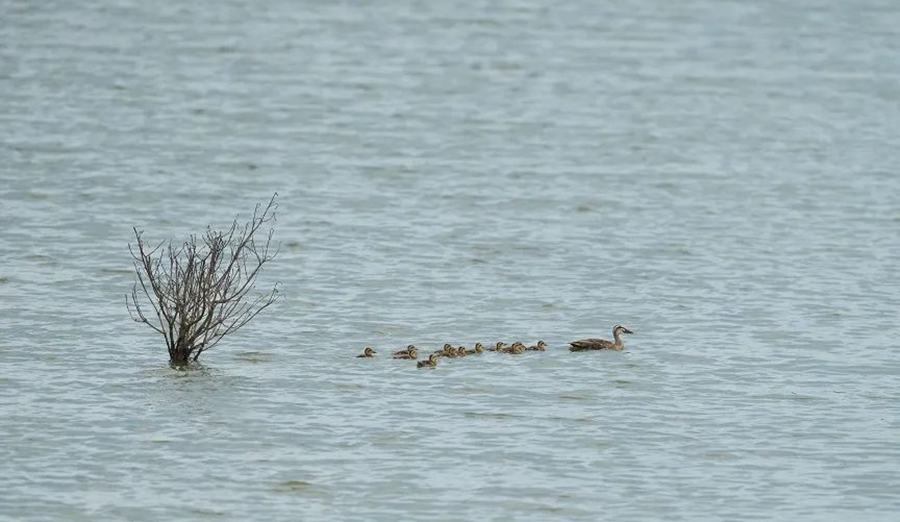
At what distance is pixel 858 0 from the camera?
5212 centimetres

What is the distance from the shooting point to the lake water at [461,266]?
16.6 meters

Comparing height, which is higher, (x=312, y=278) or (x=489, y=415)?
(x=312, y=278)

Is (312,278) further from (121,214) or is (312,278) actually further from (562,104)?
(562,104)

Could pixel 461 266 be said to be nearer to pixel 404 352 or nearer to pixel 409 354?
pixel 404 352

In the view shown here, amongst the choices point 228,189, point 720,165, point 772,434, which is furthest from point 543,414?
point 720,165

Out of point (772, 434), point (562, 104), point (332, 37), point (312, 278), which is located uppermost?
point (332, 37)

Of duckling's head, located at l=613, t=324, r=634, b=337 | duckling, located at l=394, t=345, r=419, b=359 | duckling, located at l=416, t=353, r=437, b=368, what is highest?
duckling's head, located at l=613, t=324, r=634, b=337

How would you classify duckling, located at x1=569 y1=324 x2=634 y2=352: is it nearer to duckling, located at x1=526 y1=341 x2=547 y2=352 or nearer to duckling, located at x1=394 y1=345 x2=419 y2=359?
duckling, located at x1=526 y1=341 x2=547 y2=352

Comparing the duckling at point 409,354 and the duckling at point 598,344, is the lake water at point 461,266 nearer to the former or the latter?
the duckling at point 598,344

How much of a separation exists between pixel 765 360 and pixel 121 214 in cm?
1060

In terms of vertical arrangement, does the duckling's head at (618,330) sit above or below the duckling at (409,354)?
above

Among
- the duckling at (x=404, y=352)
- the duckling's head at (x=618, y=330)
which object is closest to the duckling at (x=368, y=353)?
the duckling at (x=404, y=352)

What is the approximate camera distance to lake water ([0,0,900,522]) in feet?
54.4

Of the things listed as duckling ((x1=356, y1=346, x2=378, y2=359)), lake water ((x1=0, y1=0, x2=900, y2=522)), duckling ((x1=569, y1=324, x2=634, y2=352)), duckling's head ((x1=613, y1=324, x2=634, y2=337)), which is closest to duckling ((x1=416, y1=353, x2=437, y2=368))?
lake water ((x1=0, y1=0, x2=900, y2=522))
